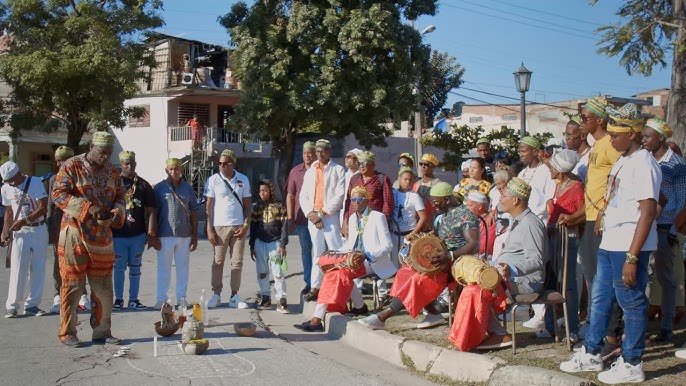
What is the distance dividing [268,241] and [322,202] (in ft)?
3.14

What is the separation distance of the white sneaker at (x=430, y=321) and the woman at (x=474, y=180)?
8.42 feet

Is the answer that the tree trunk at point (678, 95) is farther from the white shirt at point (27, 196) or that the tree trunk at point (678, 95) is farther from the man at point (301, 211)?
the white shirt at point (27, 196)

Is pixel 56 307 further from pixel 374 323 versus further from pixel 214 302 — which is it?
pixel 374 323

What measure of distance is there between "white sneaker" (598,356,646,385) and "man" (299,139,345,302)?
4836 millimetres

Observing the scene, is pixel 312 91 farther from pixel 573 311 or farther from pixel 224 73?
pixel 573 311

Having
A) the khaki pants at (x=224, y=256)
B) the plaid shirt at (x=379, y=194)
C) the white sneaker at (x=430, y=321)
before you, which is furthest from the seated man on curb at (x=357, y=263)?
the khaki pants at (x=224, y=256)

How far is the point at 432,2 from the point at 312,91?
641 centimetres

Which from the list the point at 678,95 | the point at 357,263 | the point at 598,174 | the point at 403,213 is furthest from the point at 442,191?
the point at 678,95

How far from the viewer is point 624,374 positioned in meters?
5.78

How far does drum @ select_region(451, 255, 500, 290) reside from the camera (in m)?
6.70

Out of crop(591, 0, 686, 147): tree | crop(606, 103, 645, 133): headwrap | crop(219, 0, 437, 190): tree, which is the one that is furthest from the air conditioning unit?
crop(606, 103, 645, 133): headwrap

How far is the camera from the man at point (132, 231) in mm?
10055

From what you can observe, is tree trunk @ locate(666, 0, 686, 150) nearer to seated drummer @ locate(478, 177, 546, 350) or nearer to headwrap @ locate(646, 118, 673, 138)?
Answer: headwrap @ locate(646, 118, 673, 138)

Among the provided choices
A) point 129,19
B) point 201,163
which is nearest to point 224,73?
point 201,163
